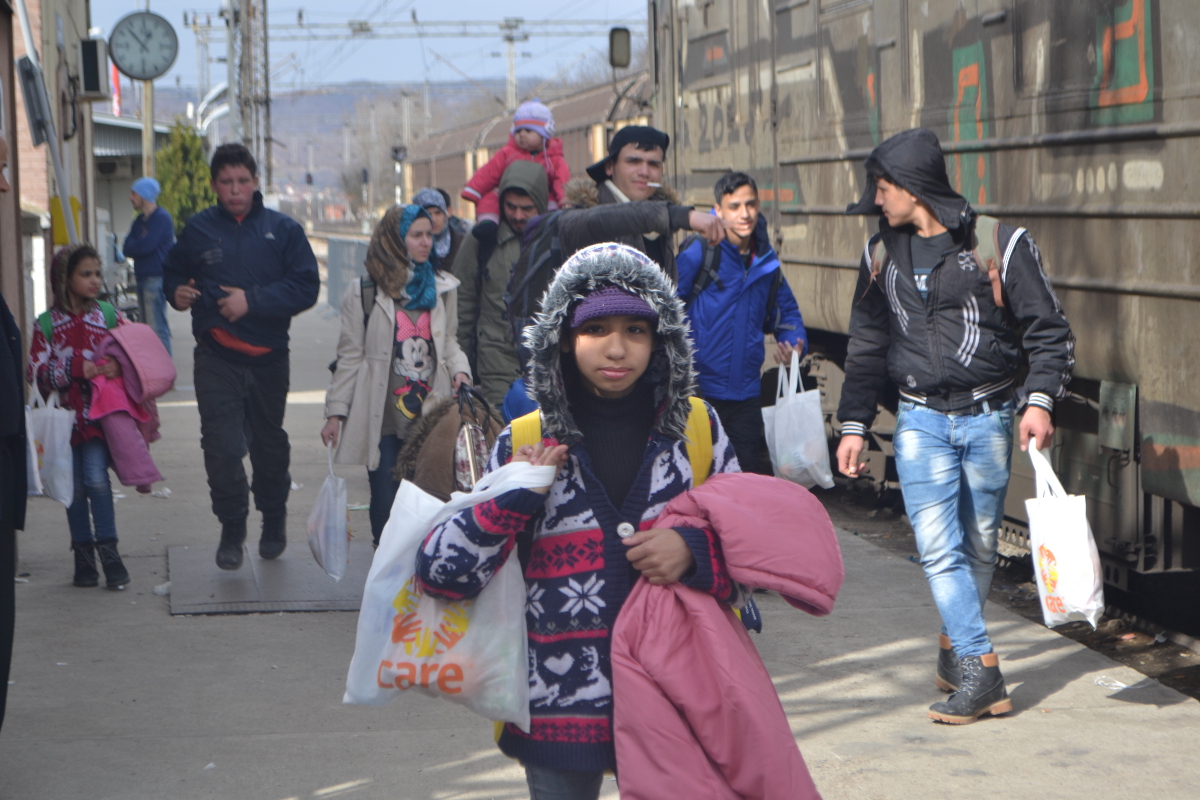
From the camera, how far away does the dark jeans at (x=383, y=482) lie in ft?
19.4

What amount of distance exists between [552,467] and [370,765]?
197 cm

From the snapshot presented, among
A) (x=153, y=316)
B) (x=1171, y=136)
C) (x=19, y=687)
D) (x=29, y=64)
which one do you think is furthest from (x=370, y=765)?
(x=153, y=316)

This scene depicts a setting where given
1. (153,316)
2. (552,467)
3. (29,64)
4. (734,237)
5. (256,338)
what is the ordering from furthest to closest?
(153,316) → (29,64) → (256,338) → (734,237) → (552,467)

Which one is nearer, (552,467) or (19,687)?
(552,467)

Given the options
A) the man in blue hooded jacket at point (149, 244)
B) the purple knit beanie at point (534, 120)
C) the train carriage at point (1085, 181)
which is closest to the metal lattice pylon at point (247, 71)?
the man in blue hooded jacket at point (149, 244)

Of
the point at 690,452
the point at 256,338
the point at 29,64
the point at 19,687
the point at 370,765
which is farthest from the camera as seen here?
the point at 29,64

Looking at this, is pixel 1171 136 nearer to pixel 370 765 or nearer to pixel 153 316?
pixel 370 765

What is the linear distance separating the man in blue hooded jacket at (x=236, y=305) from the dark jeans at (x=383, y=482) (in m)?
0.58

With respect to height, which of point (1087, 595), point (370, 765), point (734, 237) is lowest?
point (370, 765)

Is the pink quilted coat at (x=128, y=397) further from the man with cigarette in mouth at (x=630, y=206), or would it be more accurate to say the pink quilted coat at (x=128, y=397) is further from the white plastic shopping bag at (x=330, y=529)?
the man with cigarette in mouth at (x=630, y=206)

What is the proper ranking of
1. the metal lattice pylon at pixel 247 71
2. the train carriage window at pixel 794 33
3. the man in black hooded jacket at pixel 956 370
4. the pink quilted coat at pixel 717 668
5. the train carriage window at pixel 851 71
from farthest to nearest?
the metal lattice pylon at pixel 247 71, the train carriage window at pixel 794 33, the train carriage window at pixel 851 71, the man in black hooded jacket at pixel 956 370, the pink quilted coat at pixel 717 668

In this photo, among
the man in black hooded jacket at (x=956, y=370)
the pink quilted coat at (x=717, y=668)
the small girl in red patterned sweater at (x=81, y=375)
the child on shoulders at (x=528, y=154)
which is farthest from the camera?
the child on shoulders at (x=528, y=154)

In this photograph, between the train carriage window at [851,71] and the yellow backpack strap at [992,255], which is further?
the train carriage window at [851,71]

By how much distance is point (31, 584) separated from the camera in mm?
6246
